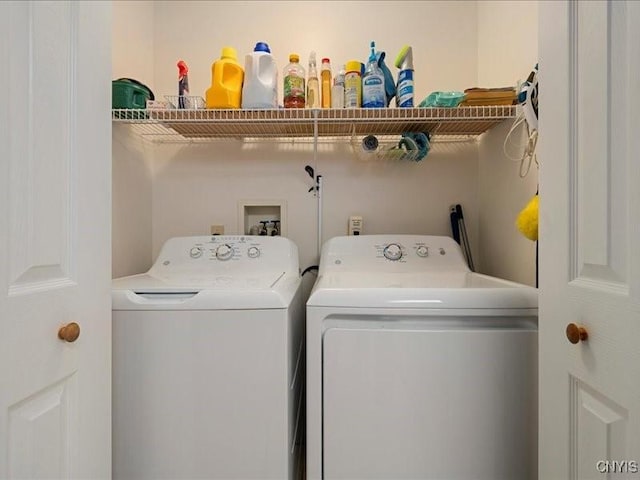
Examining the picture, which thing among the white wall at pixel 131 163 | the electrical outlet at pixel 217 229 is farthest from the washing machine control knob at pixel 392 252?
the white wall at pixel 131 163

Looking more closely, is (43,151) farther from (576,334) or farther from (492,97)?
(492,97)

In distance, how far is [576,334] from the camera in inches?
25.4

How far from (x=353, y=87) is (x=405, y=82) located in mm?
223

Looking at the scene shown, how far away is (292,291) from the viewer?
1.11 m

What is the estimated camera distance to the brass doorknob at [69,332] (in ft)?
2.23

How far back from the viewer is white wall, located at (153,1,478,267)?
177cm

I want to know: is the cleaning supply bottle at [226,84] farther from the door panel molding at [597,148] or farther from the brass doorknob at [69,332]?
the door panel molding at [597,148]

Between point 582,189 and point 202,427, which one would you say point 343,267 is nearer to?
point 202,427

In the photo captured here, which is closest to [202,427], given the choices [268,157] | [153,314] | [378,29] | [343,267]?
[153,314]

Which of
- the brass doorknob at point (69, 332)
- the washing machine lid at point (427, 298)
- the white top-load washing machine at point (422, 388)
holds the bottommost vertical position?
the white top-load washing machine at point (422, 388)

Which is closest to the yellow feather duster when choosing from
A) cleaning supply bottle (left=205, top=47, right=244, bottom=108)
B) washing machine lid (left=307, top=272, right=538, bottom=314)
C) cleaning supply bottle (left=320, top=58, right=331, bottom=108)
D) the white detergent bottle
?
washing machine lid (left=307, top=272, right=538, bottom=314)

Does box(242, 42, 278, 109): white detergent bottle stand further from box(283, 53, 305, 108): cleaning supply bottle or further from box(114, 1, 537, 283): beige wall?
box(114, 1, 537, 283): beige wall

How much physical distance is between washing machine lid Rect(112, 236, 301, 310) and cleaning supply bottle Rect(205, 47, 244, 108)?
0.59m

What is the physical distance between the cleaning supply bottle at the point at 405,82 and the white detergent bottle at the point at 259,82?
1.78 feet
